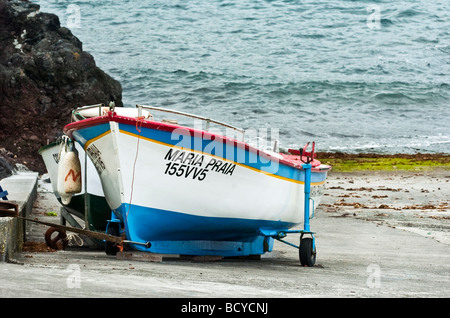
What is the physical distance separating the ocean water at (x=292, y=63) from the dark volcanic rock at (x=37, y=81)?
12672 mm

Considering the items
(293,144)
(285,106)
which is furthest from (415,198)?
(285,106)

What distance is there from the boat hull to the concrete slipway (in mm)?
396

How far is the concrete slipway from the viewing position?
5.27 m

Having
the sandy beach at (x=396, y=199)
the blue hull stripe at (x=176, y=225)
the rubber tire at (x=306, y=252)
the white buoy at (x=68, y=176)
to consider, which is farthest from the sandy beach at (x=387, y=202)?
the rubber tire at (x=306, y=252)

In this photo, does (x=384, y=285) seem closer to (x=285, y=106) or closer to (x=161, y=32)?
(x=285, y=106)

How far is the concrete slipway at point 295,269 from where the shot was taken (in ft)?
17.3

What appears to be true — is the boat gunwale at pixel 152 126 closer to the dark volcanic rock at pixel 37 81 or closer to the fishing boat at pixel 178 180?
the fishing boat at pixel 178 180

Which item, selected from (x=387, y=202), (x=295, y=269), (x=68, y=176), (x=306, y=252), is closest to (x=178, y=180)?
(x=68, y=176)

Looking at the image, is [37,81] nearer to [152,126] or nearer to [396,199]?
[396,199]

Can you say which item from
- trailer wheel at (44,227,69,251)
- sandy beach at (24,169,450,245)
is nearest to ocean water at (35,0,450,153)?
sandy beach at (24,169,450,245)

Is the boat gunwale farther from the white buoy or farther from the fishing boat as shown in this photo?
the white buoy

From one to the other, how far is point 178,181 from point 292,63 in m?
44.6

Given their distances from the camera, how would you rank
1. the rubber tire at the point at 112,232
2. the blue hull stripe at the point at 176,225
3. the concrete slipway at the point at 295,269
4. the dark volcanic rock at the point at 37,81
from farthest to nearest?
1. the dark volcanic rock at the point at 37,81
2. the rubber tire at the point at 112,232
3. the blue hull stripe at the point at 176,225
4. the concrete slipway at the point at 295,269

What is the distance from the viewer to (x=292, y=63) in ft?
167
